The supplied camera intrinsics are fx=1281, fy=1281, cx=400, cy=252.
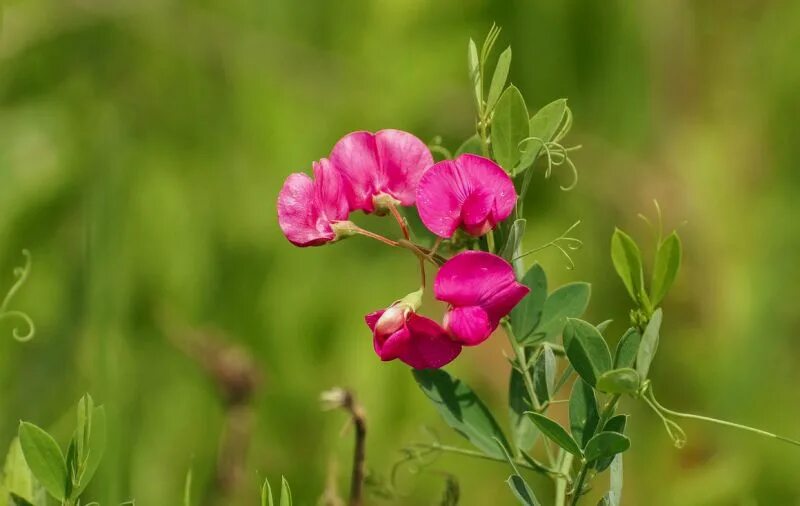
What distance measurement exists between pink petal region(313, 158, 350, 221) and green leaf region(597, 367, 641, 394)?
122mm

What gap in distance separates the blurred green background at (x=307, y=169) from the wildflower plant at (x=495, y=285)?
2.32 feet

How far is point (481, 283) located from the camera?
0.43 meters

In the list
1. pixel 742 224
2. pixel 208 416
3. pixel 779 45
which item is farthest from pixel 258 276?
pixel 779 45

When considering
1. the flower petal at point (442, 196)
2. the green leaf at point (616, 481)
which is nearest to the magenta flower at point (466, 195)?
the flower petal at point (442, 196)

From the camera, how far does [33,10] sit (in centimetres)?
155

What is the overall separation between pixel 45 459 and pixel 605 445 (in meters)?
0.20

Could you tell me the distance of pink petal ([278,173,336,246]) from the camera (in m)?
0.47

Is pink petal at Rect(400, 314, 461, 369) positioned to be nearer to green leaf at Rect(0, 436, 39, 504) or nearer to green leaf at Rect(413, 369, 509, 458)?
green leaf at Rect(413, 369, 509, 458)

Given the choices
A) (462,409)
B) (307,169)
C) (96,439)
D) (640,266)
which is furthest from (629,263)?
(307,169)

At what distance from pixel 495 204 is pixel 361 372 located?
2.81ft

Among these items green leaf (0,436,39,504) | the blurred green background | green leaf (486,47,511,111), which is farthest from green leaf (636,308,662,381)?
the blurred green background

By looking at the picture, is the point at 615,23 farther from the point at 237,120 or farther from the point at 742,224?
the point at 237,120

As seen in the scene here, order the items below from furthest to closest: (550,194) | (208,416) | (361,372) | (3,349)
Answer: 1. (550,194)
2. (208,416)
3. (361,372)
4. (3,349)

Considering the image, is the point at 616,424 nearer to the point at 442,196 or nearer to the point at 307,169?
the point at 442,196
